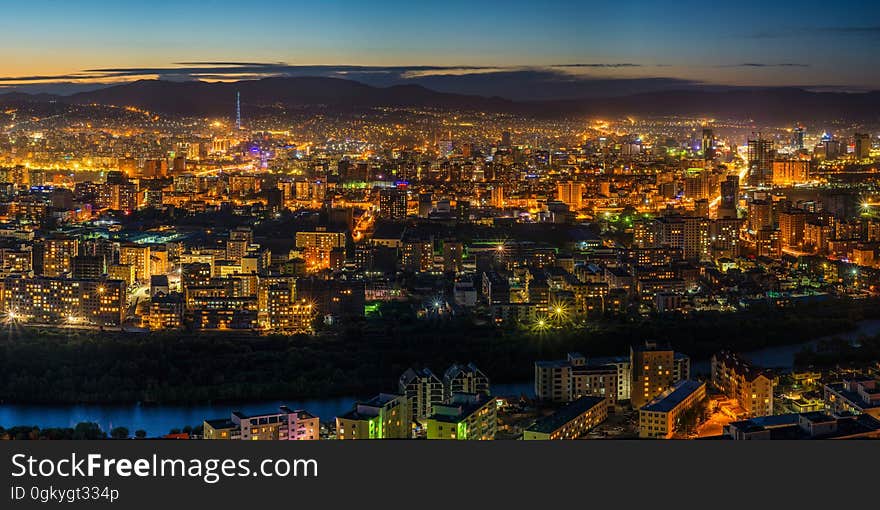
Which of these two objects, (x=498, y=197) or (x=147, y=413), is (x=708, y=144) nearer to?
(x=498, y=197)

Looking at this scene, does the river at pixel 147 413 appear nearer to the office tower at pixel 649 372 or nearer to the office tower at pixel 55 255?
the office tower at pixel 649 372

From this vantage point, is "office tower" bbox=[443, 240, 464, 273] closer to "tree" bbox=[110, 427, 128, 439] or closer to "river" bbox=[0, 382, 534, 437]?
"river" bbox=[0, 382, 534, 437]

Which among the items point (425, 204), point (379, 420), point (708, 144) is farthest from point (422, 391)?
point (708, 144)

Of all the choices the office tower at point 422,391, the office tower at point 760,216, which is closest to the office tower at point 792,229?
the office tower at point 760,216

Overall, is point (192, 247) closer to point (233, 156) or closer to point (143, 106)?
point (143, 106)

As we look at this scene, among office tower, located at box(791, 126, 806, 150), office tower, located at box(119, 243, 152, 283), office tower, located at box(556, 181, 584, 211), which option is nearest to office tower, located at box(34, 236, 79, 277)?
office tower, located at box(119, 243, 152, 283)
